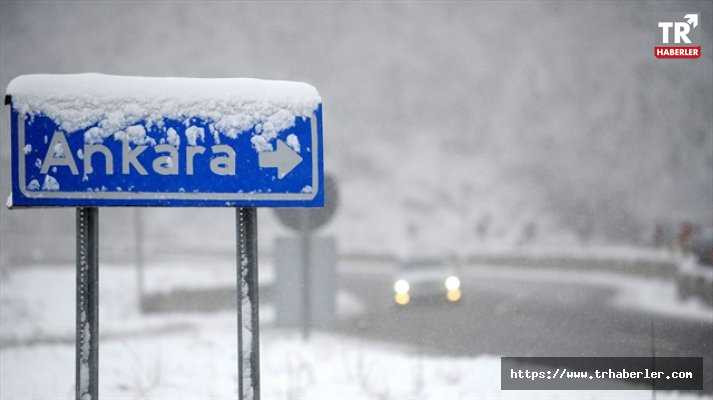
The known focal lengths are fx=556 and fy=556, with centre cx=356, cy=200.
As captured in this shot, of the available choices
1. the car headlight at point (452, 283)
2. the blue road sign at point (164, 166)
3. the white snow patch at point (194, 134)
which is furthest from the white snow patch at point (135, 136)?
the car headlight at point (452, 283)

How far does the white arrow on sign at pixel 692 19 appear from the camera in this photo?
4536mm

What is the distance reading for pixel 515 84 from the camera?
1622 cm

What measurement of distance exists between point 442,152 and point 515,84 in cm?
1103

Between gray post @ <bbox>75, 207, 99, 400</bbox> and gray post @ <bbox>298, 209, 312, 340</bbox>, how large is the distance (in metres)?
2.32

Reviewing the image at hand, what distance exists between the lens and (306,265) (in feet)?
15.0

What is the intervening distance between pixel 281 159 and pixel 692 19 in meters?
4.09

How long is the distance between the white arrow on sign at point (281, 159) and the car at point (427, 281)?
19.3 ft

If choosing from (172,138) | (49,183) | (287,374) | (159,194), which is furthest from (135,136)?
(287,374)

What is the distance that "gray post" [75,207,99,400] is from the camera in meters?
2.21

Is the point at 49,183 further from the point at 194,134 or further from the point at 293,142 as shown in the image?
the point at 293,142

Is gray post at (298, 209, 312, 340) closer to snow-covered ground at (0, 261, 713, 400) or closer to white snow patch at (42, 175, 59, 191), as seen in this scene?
snow-covered ground at (0, 261, 713, 400)

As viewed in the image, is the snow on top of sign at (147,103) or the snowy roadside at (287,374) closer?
the snow on top of sign at (147,103)

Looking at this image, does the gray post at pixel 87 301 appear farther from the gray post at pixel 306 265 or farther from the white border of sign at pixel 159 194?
the gray post at pixel 306 265

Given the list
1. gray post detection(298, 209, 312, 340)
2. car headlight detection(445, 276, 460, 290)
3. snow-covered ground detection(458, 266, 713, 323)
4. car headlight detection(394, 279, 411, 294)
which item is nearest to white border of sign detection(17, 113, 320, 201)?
gray post detection(298, 209, 312, 340)
